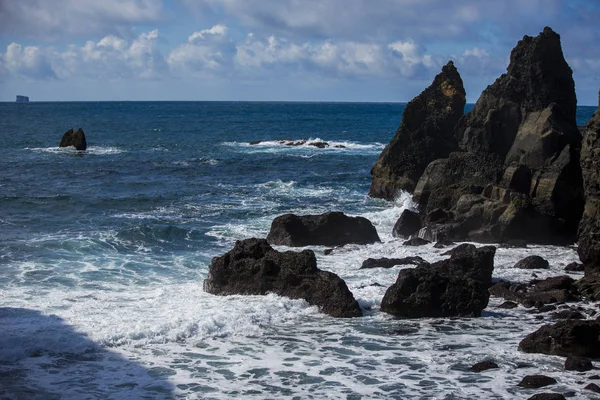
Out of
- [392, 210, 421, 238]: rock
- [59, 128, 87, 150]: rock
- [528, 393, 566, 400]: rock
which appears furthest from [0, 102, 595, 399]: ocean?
[59, 128, 87, 150]: rock

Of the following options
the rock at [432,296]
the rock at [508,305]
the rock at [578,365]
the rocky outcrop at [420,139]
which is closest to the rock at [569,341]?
the rock at [578,365]

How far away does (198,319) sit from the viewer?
19.8 metres

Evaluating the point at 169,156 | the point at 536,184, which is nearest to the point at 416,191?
the point at 536,184

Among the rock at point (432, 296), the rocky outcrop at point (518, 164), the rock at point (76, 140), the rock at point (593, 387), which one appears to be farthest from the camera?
the rock at point (76, 140)

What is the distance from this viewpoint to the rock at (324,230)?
99.7 ft

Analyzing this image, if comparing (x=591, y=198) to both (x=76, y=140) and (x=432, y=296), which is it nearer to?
(x=432, y=296)

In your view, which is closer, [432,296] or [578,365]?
[578,365]

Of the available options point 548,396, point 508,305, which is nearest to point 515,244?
point 508,305

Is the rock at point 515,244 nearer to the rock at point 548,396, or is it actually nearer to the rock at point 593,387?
the rock at point 593,387

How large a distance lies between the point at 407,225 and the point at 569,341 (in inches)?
→ 609

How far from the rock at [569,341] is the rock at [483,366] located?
137 cm

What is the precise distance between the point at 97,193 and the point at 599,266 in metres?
28.9

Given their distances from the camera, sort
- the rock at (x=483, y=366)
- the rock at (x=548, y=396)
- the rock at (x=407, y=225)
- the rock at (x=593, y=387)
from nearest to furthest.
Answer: the rock at (x=548, y=396), the rock at (x=593, y=387), the rock at (x=483, y=366), the rock at (x=407, y=225)

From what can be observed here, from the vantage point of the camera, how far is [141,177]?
51344 millimetres
